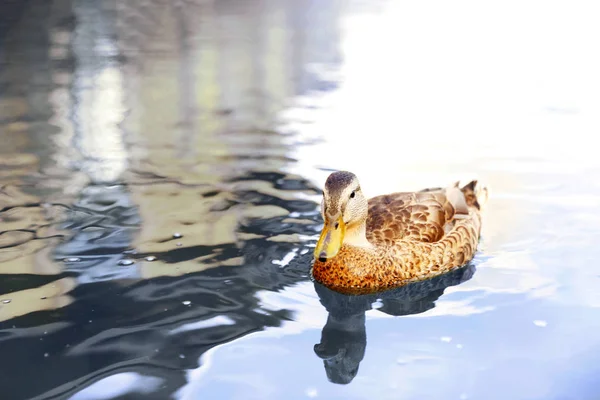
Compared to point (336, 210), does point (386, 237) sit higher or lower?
lower

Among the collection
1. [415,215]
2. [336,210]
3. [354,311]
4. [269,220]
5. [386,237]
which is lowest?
[354,311]

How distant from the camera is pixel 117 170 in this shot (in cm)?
785

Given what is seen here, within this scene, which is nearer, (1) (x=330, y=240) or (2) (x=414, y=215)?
(1) (x=330, y=240)

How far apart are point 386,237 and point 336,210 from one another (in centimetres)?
73

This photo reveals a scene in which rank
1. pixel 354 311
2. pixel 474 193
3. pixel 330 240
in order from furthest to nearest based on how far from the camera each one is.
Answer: pixel 474 193 → pixel 354 311 → pixel 330 240

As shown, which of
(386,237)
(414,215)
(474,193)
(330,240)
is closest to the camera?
(330,240)

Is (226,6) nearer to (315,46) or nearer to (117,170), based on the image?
(315,46)

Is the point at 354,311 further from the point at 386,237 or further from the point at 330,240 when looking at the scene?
the point at 386,237

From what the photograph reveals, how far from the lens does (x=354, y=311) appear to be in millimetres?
→ 5184

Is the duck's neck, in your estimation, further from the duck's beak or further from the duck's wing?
the duck's beak

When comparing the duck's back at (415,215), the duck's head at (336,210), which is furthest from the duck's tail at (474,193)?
the duck's head at (336,210)

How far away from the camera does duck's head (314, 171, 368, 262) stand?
4.98 meters

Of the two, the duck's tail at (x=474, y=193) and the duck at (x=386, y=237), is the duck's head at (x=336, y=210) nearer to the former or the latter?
the duck at (x=386, y=237)

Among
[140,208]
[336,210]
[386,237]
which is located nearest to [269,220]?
[140,208]
